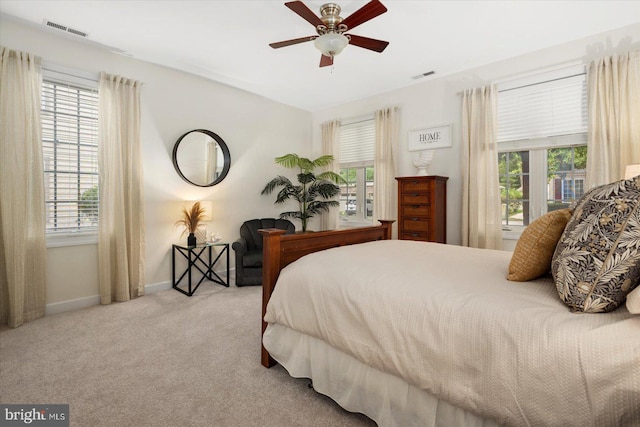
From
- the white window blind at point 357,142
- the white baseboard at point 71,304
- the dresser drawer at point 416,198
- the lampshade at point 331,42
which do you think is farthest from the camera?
the white window blind at point 357,142

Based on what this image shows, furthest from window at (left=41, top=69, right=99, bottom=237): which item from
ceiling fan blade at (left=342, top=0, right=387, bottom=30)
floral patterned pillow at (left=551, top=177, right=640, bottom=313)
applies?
floral patterned pillow at (left=551, top=177, right=640, bottom=313)

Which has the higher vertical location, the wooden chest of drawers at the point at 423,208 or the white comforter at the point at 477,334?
the wooden chest of drawers at the point at 423,208

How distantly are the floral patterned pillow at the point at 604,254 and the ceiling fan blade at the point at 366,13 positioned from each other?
1786 millimetres

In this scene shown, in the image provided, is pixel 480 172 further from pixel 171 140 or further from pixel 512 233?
pixel 171 140

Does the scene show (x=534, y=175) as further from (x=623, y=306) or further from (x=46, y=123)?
(x=46, y=123)

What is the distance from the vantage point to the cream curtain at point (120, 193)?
3.29 meters

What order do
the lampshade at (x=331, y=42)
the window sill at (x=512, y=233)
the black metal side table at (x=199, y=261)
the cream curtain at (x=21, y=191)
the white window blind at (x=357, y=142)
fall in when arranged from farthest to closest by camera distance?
the white window blind at (x=357, y=142) < the black metal side table at (x=199, y=261) < the window sill at (x=512, y=233) < the cream curtain at (x=21, y=191) < the lampshade at (x=331, y=42)

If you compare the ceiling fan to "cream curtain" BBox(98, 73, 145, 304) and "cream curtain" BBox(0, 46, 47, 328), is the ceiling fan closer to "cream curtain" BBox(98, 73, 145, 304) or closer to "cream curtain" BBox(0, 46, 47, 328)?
"cream curtain" BBox(98, 73, 145, 304)

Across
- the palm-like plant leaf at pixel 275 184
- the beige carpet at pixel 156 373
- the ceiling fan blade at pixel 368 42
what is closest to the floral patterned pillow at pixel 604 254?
the beige carpet at pixel 156 373

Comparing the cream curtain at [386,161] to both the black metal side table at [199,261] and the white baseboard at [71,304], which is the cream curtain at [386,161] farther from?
the white baseboard at [71,304]

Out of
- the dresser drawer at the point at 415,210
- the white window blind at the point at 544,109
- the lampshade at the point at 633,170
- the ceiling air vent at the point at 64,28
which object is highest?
the ceiling air vent at the point at 64,28

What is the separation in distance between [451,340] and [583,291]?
1.54ft

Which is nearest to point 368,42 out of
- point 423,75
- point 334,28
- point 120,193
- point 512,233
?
point 334,28

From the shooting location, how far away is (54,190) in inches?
123
